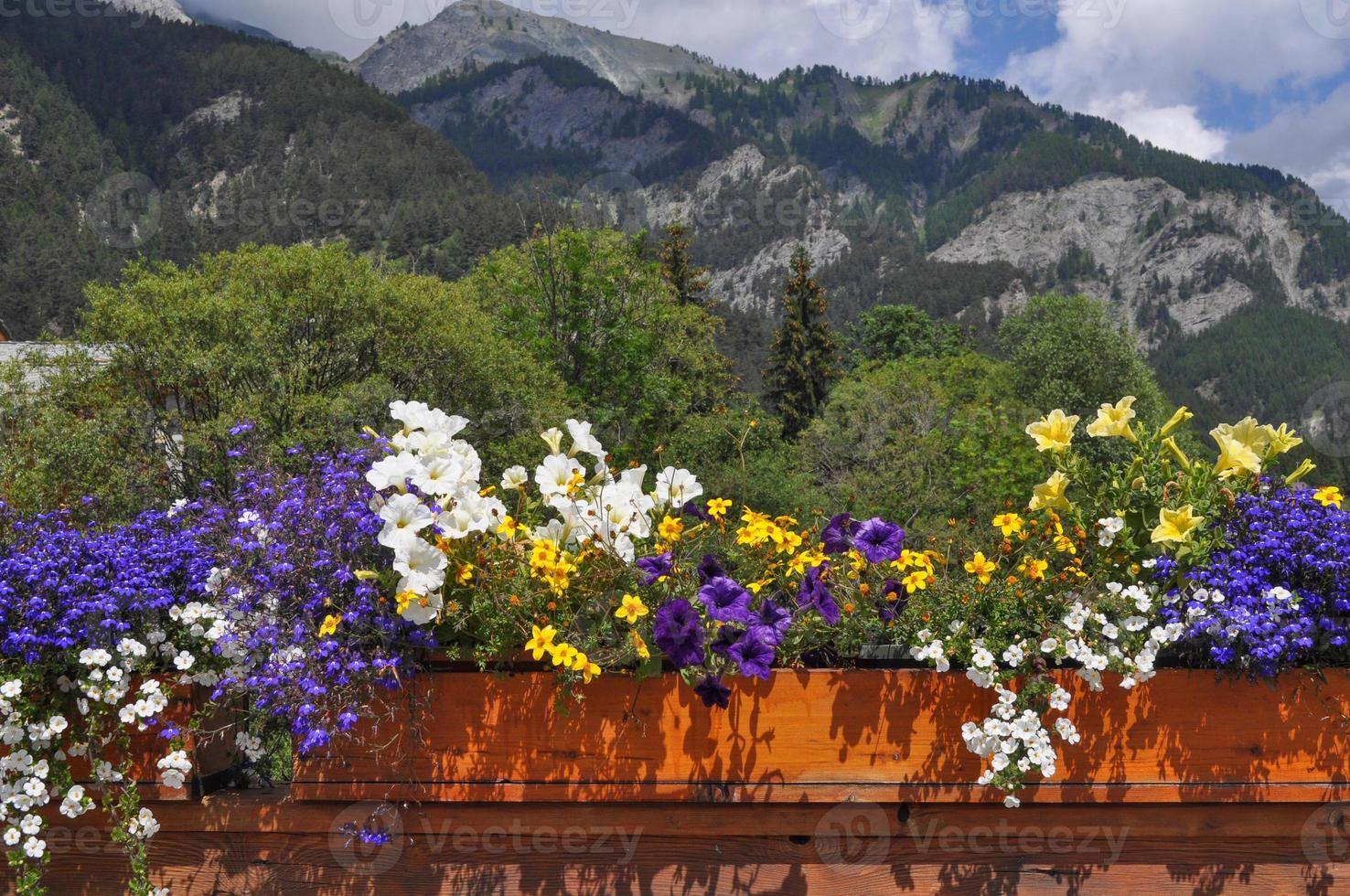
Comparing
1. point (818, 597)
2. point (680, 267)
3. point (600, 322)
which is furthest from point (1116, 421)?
point (680, 267)

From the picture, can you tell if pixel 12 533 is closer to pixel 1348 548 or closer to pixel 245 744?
pixel 245 744

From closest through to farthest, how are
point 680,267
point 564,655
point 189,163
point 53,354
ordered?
point 564,655, point 53,354, point 680,267, point 189,163

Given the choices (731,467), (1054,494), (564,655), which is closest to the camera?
(564,655)

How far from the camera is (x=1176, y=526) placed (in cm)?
254

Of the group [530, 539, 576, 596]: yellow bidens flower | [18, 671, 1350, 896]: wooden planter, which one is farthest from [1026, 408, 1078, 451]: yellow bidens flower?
[530, 539, 576, 596]: yellow bidens flower

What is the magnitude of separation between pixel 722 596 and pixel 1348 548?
1518 mm

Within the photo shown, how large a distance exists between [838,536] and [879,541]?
0.44 feet

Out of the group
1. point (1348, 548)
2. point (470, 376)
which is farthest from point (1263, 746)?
point (470, 376)

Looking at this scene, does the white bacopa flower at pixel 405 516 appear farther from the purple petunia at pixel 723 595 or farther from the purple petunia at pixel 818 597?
the purple petunia at pixel 818 597

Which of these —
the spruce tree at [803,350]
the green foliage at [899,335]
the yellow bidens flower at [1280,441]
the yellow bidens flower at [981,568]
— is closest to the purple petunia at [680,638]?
the yellow bidens flower at [981,568]

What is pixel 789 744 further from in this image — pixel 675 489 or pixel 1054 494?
pixel 1054 494

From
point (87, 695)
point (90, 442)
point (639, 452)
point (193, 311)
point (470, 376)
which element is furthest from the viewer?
point (639, 452)

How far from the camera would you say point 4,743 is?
2525 millimetres

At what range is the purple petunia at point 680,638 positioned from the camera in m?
2.37
